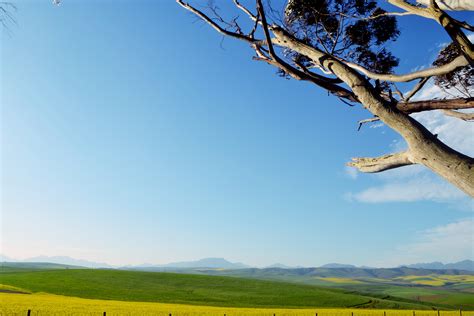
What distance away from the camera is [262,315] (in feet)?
89.6

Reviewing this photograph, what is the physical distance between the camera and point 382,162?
22.3 feet

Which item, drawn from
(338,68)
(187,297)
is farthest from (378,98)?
(187,297)

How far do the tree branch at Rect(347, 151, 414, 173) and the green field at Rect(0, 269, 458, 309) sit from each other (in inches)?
1837

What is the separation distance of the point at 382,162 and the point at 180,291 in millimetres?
62148

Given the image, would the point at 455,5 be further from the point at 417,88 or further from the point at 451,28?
the point at 417,88

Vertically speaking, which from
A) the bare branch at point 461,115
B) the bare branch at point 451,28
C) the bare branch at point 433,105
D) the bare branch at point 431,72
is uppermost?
the bare branch at point 451,28

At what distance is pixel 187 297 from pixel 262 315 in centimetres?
3294

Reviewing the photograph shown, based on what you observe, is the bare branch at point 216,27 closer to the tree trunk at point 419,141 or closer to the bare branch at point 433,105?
the tree trunk at point 419,141

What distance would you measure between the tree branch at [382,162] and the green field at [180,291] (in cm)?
4666

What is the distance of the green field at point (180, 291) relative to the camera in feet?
178

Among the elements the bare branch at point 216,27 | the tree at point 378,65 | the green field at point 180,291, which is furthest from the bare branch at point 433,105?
the green field at point 180,291

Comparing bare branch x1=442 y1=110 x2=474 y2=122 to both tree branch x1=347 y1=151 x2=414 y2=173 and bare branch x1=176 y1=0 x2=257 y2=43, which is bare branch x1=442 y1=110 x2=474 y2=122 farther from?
bare branch x1=176 y1=0 x2=257 y2=43

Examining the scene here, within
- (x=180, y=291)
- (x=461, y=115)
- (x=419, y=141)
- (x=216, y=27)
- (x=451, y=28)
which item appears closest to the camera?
(x=419, y=141)

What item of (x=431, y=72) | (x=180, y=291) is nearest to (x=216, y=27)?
(x=431, y=72)
